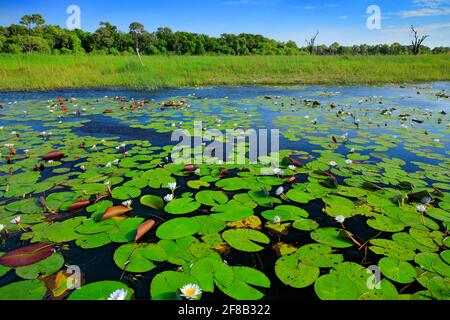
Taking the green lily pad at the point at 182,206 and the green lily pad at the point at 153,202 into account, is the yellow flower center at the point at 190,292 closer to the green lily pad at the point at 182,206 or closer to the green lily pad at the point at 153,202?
the green lily pad at the point at 182,206

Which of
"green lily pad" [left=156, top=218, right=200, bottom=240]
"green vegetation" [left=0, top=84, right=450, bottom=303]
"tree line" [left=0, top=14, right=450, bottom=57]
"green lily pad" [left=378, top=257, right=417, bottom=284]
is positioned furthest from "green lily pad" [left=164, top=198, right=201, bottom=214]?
"tree line" [left=0, top=14, right=450, bottom=57]

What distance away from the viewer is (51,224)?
2375mm

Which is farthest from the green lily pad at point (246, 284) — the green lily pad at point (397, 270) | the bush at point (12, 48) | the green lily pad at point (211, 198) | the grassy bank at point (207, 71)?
the bush at point (12, 48)

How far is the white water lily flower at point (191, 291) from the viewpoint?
1542 mm

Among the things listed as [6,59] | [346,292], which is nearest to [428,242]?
[346,292]

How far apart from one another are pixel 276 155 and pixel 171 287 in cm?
289

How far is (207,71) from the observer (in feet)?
57.8

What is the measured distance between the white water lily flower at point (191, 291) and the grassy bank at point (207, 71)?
515 inches

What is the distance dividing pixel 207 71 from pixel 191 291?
17315mm

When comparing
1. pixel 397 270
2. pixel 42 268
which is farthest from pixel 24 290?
pixel 397 270

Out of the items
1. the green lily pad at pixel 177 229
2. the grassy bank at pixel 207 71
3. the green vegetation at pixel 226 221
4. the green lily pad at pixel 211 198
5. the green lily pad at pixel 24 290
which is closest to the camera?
the green lily pad at pixel 24 290

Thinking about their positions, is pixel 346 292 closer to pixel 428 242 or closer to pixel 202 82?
pixel 428 242

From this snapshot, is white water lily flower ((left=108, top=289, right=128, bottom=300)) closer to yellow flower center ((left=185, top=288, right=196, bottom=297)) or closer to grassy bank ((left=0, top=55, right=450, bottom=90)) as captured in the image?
yellow flower center ((left=185, top=288, right=196, bottom=297))

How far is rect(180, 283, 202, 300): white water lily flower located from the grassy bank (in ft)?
42.9
